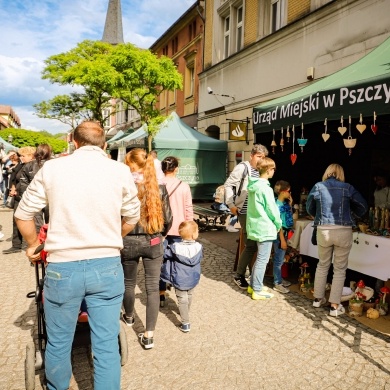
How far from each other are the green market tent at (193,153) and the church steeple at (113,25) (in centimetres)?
4119

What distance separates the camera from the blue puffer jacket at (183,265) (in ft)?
12.4

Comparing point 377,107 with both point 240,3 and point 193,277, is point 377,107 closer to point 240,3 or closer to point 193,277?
point 193,277

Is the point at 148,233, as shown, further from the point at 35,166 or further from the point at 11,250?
the point at 11,250

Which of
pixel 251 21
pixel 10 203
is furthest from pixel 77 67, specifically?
pixel 10 203

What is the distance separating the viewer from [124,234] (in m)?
2.63

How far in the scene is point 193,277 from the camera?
383cm

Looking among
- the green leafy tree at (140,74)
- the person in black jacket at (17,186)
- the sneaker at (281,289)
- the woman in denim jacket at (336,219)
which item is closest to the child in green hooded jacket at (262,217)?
the sneaker at (281,289)

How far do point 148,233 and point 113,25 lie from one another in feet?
177

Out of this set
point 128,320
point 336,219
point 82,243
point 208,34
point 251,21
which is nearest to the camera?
point 82,243

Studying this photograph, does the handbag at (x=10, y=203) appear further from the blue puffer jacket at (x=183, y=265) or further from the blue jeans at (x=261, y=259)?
the blue jeans at (x=261, y=259)

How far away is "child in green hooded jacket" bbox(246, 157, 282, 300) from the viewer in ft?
15.4

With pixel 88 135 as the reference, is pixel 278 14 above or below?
above

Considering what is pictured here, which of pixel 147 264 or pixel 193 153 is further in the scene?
pixel 193 153

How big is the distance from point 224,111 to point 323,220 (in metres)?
11.1
